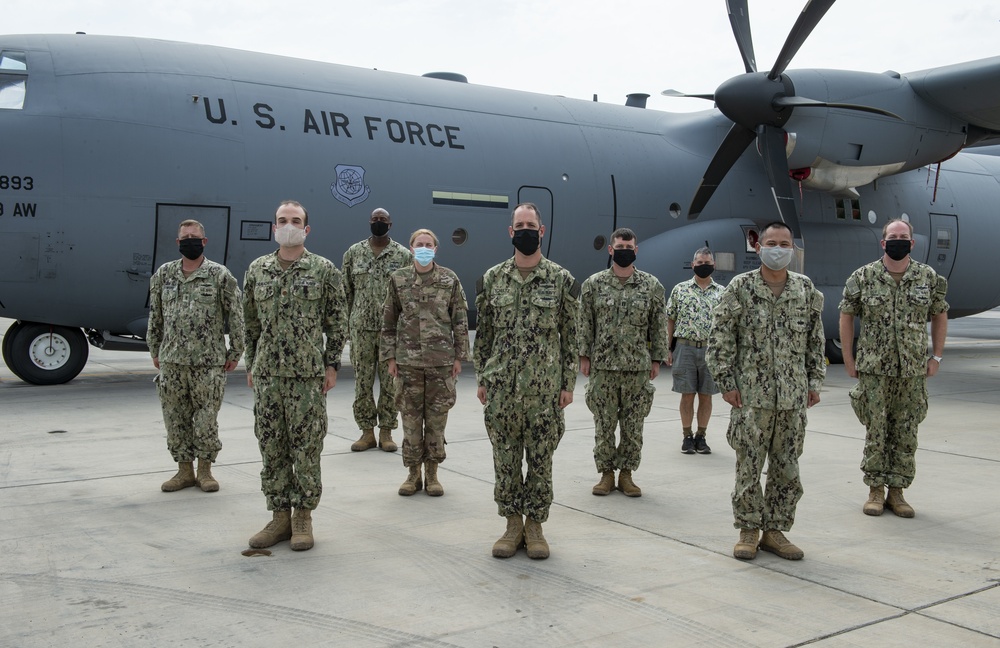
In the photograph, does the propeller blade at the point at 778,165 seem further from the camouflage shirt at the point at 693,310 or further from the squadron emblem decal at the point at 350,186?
the squadron emblem decal at the point at 350,186

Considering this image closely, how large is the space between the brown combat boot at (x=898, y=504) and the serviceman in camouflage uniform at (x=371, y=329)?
390 centimetres

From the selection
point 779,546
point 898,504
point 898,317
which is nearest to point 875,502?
point 898,504

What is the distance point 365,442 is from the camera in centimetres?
788

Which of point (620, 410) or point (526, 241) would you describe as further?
point (620, 410)

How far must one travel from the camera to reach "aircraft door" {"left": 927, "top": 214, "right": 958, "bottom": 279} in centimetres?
1611

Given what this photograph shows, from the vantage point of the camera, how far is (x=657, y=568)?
4812 mm

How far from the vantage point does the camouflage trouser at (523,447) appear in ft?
16.5

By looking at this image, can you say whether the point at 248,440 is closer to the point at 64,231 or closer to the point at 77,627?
the point at 64,231

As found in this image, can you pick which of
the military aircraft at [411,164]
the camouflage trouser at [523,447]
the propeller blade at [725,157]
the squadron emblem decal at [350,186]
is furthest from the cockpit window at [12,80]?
the propeller blade at [725,157]

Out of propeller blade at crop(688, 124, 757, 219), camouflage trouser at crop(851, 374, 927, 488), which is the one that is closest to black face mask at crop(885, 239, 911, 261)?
camouflage trouser at crop(851, 374, 927, 488)

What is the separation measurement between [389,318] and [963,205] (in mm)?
13923

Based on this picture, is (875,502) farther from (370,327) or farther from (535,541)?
(370,327)

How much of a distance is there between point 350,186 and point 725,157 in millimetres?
5247

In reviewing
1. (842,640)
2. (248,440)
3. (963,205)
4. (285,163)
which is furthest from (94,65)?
(963,205)
